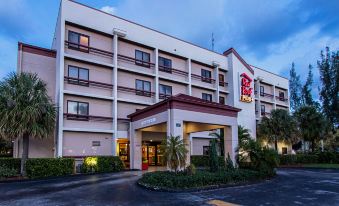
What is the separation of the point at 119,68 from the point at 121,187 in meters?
14.0

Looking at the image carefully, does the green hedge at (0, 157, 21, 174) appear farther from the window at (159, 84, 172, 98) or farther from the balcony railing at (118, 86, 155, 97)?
the window at (159, 84, 172, 98)

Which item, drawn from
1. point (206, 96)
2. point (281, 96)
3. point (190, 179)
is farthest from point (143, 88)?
point (281, 96)

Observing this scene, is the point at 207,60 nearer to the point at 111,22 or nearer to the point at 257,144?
the point at 111,22

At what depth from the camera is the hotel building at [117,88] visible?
19.1 metres

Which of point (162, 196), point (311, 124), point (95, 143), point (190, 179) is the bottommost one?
point (162, 196)

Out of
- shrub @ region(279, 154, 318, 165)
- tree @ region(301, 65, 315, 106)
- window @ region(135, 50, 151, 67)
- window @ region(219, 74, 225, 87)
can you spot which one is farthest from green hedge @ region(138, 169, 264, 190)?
tree @ region(301, 65, 315, 106)

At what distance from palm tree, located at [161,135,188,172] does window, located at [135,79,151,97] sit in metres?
13.2

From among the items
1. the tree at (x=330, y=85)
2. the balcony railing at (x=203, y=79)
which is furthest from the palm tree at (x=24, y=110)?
the tree at (x=330, y=85)

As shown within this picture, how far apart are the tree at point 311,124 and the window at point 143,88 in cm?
1954

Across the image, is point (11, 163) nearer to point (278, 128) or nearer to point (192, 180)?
point (192, 180)

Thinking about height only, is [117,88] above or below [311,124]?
Result: above

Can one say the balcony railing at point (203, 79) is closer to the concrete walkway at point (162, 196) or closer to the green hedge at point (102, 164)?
the green hedge at point (102, 164)

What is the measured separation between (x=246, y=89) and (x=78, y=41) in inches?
831

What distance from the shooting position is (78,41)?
958 inches
